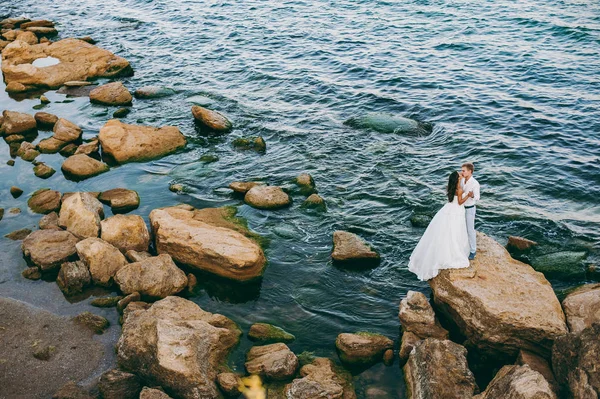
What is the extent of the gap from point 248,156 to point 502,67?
15929mm

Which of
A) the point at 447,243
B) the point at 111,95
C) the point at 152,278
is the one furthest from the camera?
the point at 111,95

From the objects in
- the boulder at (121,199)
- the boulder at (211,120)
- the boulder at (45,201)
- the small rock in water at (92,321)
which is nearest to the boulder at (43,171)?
the boulder at (45,201)

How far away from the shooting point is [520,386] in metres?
10.1

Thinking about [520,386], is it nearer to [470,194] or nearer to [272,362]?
[272,362]

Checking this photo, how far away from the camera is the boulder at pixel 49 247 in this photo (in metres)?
15.9

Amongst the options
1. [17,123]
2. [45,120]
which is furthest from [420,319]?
[45,120]

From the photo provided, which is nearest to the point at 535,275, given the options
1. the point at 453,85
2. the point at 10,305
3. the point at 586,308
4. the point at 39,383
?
the point at 586,308

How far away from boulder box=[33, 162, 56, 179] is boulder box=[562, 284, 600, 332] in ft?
61.8

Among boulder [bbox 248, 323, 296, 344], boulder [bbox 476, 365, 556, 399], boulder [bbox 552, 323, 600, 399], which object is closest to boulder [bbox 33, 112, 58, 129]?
boulder [bbox 248, 323, 296, 344]

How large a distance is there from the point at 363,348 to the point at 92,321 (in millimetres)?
6887

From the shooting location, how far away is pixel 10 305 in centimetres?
1458

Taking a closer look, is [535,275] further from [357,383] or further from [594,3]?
[594,3]

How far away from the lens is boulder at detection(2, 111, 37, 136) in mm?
24859

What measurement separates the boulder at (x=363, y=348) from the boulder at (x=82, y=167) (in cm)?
1343
